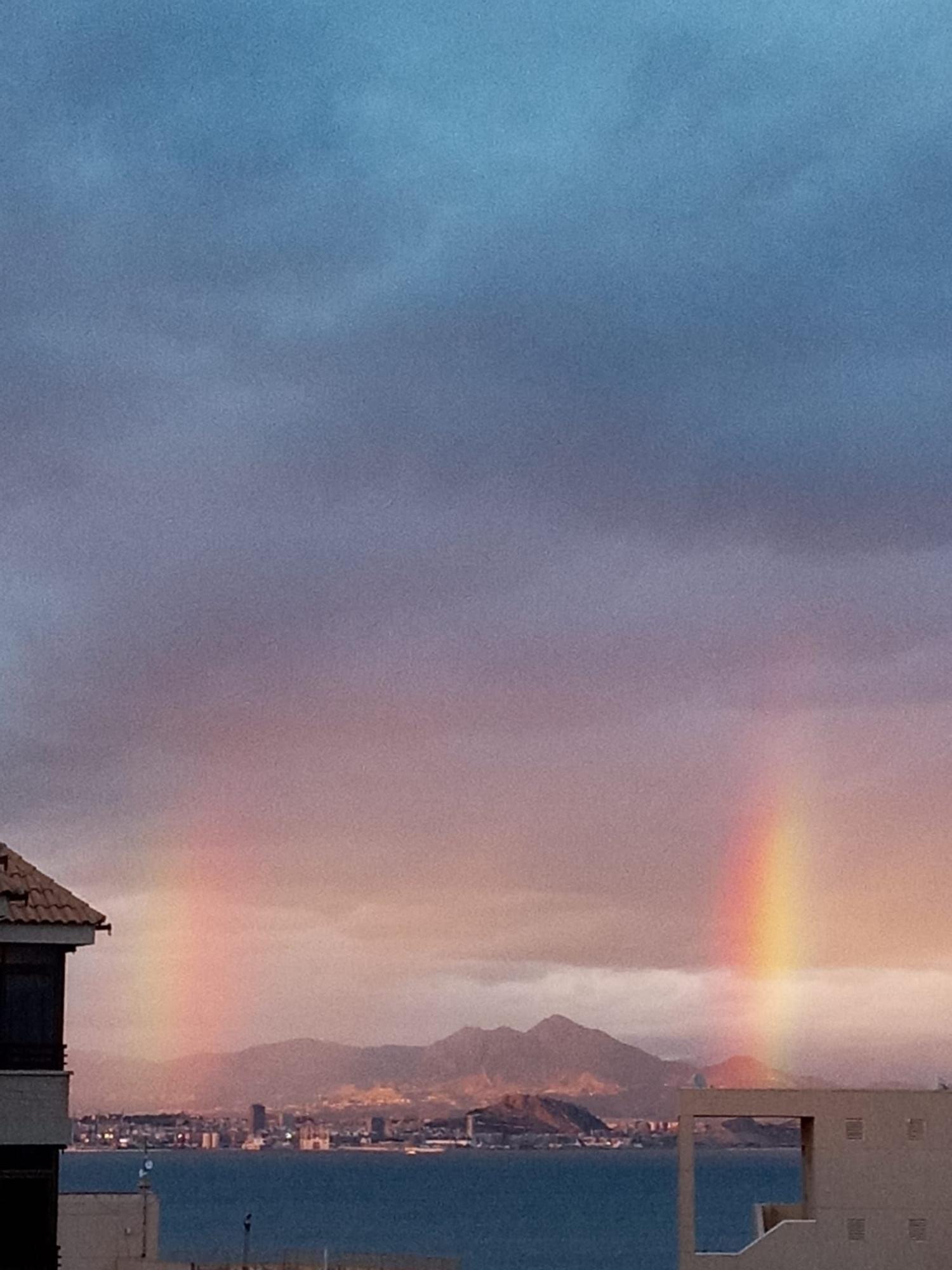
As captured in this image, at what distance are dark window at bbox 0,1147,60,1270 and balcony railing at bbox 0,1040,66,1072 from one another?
3.51 ft

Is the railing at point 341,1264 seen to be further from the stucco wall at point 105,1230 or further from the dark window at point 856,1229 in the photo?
the dark window at point 856,1229

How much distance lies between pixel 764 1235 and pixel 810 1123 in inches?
128

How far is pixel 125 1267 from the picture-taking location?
5306 cm

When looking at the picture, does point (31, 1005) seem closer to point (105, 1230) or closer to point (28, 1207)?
point (28, 1207)

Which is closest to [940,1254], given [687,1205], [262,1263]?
[687,1205]

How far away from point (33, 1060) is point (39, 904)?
214 cm

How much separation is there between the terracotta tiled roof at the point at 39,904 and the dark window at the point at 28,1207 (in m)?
3.10

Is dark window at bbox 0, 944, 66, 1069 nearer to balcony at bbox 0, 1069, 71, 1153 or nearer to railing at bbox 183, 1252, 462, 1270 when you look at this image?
balcony at bbox 0, 1069, 71, 1153

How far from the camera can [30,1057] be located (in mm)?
29734

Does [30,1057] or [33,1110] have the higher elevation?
[30,1057]

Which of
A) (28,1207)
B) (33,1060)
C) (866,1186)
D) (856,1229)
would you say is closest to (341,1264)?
(856,1229)

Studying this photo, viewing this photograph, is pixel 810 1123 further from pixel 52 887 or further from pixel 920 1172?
pixel 52 887

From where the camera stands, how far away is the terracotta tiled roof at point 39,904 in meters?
29.8

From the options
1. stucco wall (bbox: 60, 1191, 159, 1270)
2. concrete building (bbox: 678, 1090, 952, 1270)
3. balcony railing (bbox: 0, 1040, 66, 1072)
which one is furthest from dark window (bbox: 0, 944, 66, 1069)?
concrete building (bbox: 678, 1090, 952, 1270)
